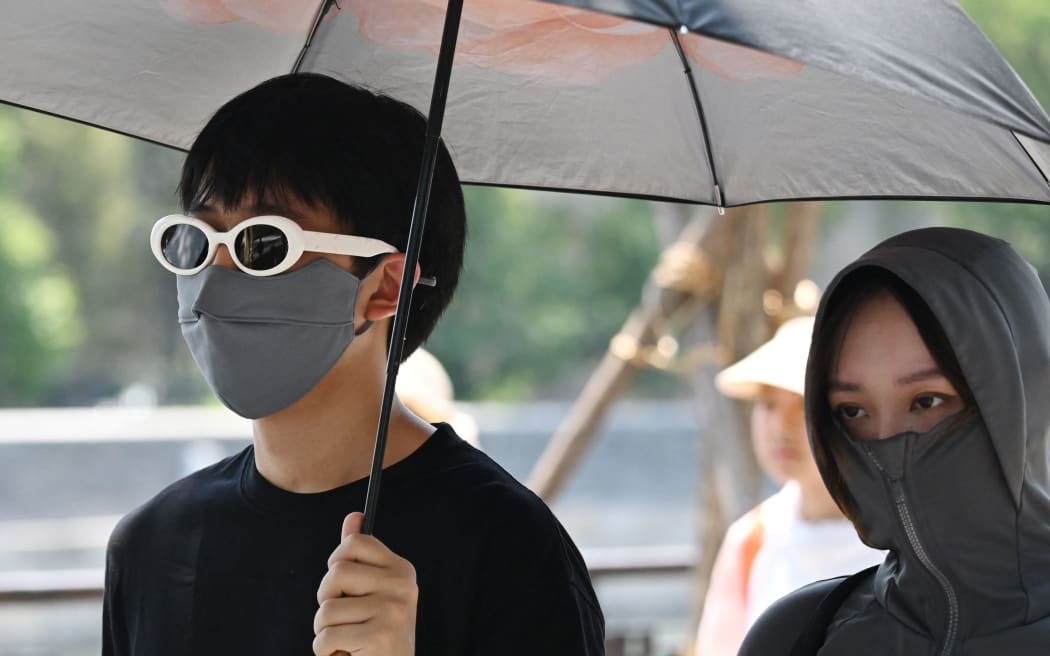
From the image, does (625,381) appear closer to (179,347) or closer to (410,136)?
(410,136)

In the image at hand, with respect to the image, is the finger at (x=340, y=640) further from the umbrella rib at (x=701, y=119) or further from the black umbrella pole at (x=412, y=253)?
the umbrella rib at (x=701, y=119)

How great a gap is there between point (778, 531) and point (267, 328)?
217 cm

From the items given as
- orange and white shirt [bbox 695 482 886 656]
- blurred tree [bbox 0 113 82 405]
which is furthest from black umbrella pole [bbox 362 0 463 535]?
blurred tree [bbox 0 113 82 405]

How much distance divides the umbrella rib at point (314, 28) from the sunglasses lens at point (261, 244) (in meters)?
0.62

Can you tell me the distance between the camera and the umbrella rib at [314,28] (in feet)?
7.21

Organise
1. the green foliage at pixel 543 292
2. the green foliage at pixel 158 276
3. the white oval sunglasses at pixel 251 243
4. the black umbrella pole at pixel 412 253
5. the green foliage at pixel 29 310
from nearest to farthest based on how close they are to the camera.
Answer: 1. the black umbrella pole at pixel 412 253
2. the white oval sunglasses at pixel 251 243
3. the green foliage at pixel 29 310
4. the green foliage at pixel 158 276
5. the green foliage at pixel 543 292

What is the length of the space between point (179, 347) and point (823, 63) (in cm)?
2226

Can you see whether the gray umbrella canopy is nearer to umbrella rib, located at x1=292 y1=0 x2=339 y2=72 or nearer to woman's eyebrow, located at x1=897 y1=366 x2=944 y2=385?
umbrella rib, located at x1=292 y1=0 x2=339 y2=72

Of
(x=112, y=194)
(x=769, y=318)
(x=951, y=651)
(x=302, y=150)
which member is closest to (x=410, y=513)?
(x=302, y=150)

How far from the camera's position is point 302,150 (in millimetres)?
1768

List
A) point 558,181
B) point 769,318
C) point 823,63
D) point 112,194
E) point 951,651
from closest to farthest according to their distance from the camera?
1. point 823,63
2. point 951,651
3. point 558,181
4. point 769,318
5. point 112,194

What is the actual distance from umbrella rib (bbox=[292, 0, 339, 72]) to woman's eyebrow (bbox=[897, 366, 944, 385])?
3.53ft

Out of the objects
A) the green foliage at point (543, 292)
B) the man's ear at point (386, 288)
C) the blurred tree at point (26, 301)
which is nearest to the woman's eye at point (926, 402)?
the man's ear at point (386, 288)

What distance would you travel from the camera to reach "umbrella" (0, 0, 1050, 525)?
6.57 feet
